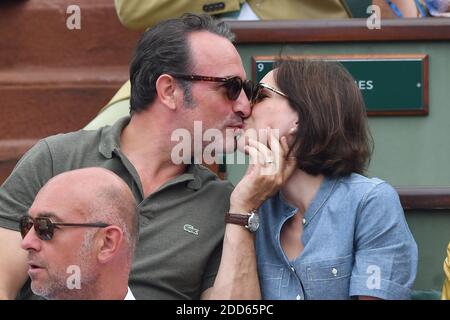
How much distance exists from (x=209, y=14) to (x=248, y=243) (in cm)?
125

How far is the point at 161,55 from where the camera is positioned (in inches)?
160

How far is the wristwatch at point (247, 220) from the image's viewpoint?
3.74 metres

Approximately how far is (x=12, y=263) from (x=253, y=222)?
823 mm

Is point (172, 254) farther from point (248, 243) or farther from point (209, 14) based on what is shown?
point (209, 14)

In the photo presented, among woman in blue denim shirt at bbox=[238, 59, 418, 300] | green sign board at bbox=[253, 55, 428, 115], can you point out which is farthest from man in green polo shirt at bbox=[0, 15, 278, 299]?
green sign board at bbox=[253, 55, 428, 115]

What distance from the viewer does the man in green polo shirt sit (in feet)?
12.2

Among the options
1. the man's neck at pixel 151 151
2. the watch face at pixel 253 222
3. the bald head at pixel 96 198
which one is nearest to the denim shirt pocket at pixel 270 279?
the watch face at pixel 253 222

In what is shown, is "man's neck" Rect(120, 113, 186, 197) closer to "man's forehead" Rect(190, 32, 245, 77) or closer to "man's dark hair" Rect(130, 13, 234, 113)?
"man's dark hair" Rect(130, 13, 234, 113)

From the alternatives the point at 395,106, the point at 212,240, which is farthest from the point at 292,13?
the point at 212,240

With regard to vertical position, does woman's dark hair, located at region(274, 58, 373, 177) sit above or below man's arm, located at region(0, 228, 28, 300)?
above

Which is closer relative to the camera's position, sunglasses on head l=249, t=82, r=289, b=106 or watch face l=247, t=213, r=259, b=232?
watch face l=247, t=213, r=259, b=232

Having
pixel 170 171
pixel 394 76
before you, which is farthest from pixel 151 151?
pixel 394 76

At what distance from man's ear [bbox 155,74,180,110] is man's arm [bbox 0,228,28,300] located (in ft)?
2.45

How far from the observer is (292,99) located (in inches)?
151
